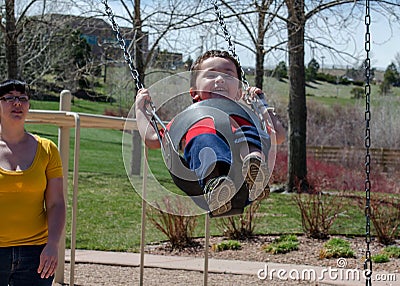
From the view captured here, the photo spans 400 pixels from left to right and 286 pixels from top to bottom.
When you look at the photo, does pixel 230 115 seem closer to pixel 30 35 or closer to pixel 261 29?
pixel 261 29

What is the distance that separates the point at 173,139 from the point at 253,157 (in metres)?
0.49

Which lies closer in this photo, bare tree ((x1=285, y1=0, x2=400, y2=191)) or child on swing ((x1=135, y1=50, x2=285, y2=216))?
child on swing ((x1=135, y1=50, x2=285, y2=216))

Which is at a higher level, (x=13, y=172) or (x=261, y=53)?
(x=261, y=53)

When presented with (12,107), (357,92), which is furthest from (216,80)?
(357,92)

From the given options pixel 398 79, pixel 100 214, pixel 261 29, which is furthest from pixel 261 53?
pixel 398 79

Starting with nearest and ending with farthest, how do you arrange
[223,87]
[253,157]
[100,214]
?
[253,157] → [223,87] → [100,214]

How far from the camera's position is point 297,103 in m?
13.3

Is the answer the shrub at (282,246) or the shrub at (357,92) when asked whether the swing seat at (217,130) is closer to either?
the shrub at (282,246)

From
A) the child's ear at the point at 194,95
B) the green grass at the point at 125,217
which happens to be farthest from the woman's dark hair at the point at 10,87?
the green grass at the point at 125,217

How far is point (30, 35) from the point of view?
1950 centimetres

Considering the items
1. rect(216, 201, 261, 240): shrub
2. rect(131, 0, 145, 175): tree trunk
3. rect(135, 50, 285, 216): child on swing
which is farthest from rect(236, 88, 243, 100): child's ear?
rect(131, 0, 145, 175): tree trunk

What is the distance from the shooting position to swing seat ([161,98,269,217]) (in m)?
3.16

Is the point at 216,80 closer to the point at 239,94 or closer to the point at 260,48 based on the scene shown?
the point at 239,94

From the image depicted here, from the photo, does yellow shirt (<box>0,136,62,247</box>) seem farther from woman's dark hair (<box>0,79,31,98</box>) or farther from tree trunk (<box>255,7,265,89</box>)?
tree trunk (<box>255,7,265,89</box>)
